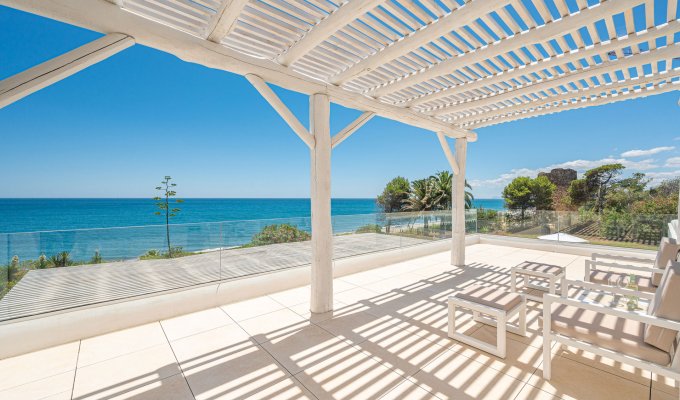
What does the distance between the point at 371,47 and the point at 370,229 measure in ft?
13.0

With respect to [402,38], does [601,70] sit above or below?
below

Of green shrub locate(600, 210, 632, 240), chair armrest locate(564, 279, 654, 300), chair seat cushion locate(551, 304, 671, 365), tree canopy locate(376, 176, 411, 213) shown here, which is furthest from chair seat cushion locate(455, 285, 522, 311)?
tree canopy locate(376, 176, 411, 213)

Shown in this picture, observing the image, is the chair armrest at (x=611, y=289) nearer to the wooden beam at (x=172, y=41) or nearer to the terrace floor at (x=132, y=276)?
the wooden beam at (x=172, y=41)

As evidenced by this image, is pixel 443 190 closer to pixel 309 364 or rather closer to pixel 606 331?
pixel 606 331

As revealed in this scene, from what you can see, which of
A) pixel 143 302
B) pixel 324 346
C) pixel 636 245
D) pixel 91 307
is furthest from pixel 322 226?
pixel 636 245

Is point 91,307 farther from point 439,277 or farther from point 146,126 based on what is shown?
point 146,126

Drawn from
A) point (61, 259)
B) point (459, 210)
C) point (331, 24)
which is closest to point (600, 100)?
point (459, 210)

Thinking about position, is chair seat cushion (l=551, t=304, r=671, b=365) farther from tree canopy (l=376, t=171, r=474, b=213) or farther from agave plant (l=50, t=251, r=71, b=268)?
tree canopy (l=376, t=171, r=474, b=213)

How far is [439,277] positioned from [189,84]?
138ft

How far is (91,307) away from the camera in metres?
2.97

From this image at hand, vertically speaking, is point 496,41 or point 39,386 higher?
point 496,41

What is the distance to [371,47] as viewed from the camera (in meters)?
2.71

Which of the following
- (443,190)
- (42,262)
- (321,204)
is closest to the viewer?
(42,262)

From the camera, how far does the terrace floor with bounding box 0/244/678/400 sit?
2.05m
